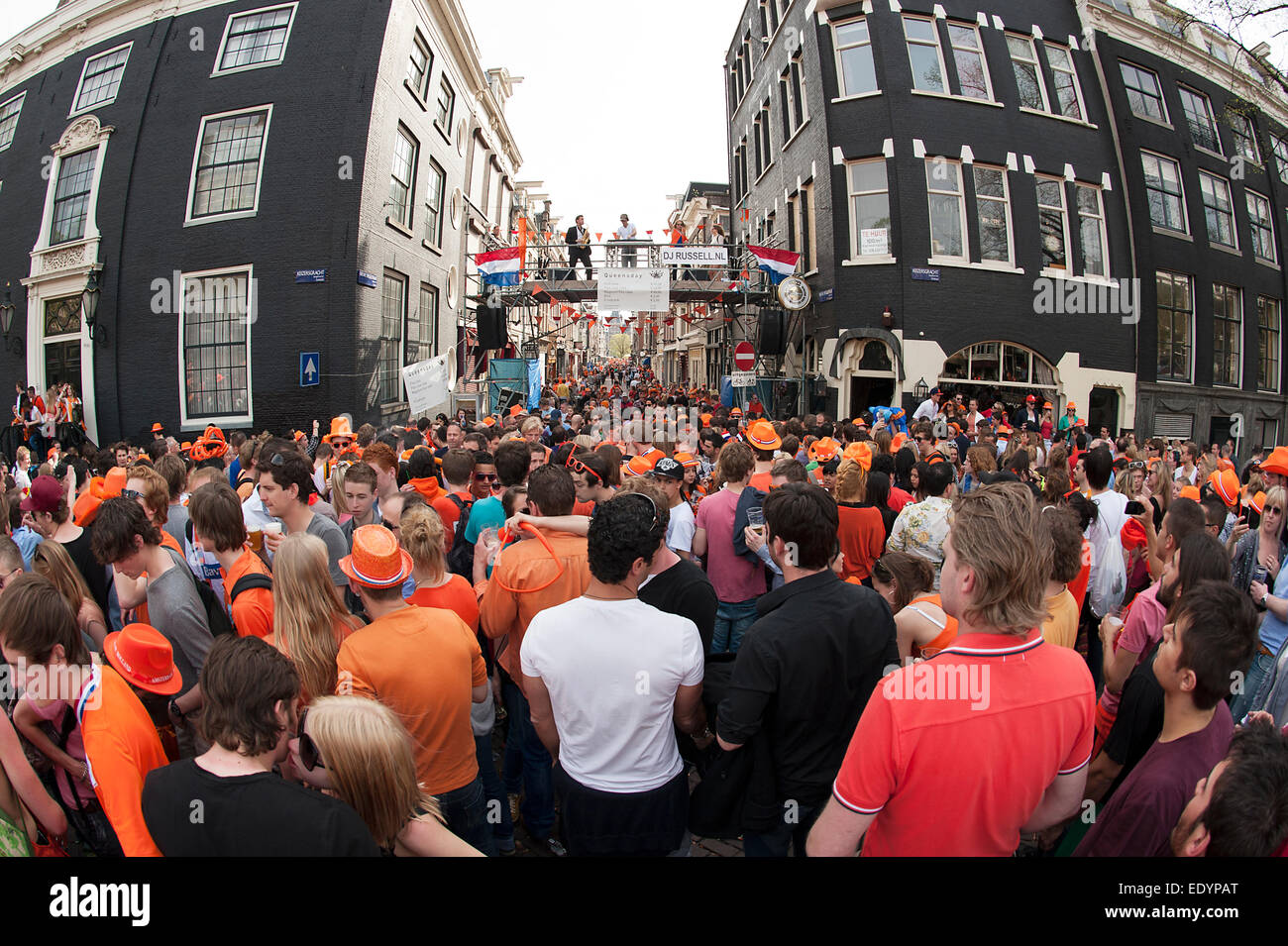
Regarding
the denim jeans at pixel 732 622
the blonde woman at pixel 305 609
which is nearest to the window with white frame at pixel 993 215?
the denim jeans at pixel 732 622

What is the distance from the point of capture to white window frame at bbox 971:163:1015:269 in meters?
15.4

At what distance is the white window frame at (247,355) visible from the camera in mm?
14000

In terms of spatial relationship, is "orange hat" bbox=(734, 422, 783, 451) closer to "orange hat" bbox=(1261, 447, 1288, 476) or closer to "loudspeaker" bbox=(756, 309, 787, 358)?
"orange hat" bbox=(1261, 447, 1288, 476)

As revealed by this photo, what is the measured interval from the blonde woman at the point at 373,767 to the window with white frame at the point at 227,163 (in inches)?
638

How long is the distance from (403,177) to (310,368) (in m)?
6.24

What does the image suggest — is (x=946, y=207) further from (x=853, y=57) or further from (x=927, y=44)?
(x=853, y=57)

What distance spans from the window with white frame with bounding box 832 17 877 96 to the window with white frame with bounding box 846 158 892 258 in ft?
6.33

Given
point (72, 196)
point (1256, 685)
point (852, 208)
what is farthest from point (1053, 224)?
point (72, 196)

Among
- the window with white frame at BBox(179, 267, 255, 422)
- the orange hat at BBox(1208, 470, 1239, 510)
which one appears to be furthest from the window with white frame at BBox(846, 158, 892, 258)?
the window with white frame at BBox(179, 267, 255, 422)

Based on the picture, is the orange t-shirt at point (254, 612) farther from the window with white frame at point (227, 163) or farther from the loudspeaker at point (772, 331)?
the loudspeaker at point (772, 331)

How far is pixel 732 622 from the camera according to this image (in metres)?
4.74
